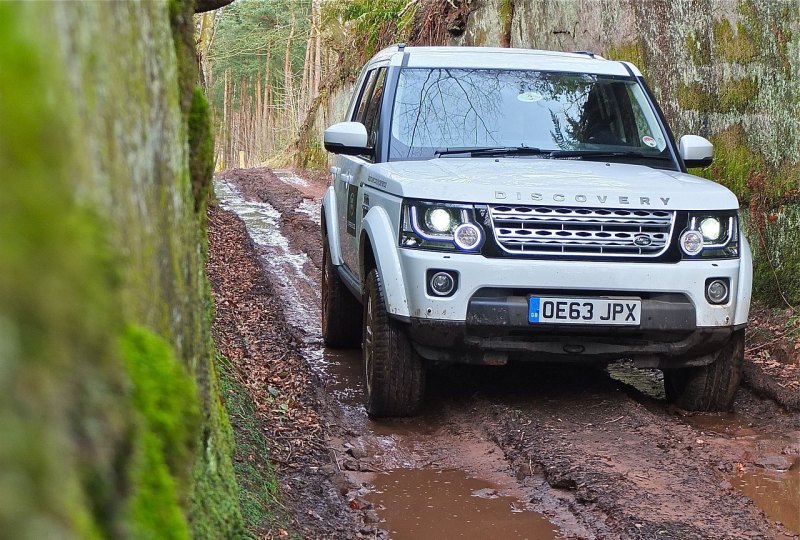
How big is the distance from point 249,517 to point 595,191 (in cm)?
267

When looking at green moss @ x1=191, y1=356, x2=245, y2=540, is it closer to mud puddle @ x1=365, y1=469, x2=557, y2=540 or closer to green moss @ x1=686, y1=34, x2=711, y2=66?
mud puddle @ x1=365, y1=469, x2=557, y2=540

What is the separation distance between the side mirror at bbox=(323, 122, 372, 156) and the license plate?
1.57 meters

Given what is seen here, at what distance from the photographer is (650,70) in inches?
411

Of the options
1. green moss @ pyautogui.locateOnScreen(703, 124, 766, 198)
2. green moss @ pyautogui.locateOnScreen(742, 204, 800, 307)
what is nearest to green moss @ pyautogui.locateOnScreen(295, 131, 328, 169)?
green moss @ pyautogui.locateOnScreen(703, 124, 766, 198)

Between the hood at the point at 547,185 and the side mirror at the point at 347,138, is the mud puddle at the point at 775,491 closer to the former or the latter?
the hood at the point at 547,185

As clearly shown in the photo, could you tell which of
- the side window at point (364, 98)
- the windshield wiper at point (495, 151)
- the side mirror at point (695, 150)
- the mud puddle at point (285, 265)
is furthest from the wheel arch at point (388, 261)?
the mud puddle at point (285, 265)

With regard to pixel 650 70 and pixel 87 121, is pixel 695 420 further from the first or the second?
pixel 650 70

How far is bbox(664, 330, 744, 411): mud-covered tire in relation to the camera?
5438mm

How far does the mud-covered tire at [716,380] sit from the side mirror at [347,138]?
2.39 m

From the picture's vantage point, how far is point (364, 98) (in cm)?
717

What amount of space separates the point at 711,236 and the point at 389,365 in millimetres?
1898

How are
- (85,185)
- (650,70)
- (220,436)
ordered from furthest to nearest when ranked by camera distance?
(650,70), (220,436), (85,185)

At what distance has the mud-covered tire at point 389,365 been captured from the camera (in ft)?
17.0

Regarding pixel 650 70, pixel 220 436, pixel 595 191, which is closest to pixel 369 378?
pixel 595 191
